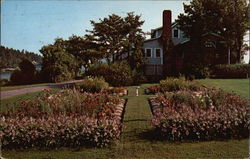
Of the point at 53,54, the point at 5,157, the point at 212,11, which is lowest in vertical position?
the point at 5,157

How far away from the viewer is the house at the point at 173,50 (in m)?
23.8

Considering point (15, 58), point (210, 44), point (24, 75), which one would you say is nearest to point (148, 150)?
point (24, 75)

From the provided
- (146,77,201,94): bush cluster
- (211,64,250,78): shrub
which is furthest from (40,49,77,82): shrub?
(211,64,250,78): shrub

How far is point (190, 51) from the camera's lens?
990 inches

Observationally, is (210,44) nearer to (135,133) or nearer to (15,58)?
(15,58)

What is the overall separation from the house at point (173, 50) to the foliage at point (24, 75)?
1311cm

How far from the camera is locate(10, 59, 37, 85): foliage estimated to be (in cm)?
2522

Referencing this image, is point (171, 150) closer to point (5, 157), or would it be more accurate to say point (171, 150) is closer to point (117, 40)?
point (5, 157)

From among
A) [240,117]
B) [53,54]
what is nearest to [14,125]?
[240,117]

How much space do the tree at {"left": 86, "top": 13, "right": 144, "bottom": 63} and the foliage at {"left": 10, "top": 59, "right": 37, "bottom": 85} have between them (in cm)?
887

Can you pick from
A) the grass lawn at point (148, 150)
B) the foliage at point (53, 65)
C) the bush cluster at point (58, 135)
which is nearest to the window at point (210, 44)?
the foliage at point (53, 65)

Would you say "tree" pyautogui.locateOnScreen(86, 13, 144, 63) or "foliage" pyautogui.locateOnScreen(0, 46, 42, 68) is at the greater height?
"tree" pyautogui.locateOnScreen(86, 13, 144, 63)

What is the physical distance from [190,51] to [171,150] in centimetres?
2168

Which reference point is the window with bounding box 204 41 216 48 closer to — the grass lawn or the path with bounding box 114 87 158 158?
the path with bounding box 114 87 158 158
